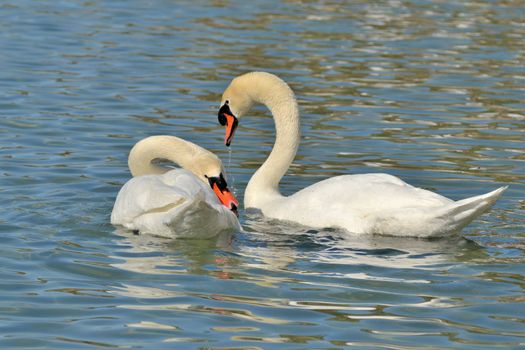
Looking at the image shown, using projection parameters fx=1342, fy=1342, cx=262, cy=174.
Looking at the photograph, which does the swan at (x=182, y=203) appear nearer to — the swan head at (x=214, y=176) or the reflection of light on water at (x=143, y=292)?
the swan head at (x=214, y=176)

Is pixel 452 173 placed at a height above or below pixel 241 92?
below

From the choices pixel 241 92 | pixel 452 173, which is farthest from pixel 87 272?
pixel 452 173

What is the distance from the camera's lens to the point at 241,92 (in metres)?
11.2

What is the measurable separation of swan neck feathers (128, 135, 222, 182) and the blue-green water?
1.31ft

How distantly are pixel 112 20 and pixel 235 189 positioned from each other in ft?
31.4

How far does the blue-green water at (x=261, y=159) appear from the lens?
715cm

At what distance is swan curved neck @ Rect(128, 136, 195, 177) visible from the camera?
1020 centimetres

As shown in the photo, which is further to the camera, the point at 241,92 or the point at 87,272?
the point at 241,92

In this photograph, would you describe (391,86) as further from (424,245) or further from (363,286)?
(363,286)

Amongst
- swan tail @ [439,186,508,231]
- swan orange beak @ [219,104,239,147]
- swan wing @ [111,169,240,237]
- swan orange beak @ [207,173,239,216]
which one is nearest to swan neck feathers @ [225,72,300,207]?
swan orange beak @ [219,104,239,147]

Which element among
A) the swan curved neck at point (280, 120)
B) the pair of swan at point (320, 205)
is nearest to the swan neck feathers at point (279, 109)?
the swan curved neck at point (280, 120)

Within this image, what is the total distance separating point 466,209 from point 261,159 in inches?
152

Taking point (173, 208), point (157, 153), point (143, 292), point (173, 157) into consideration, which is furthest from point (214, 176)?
point (143, 292)

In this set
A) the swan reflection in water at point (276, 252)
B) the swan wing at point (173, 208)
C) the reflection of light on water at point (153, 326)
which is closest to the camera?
the reflection of light on water at point (153, 326)
